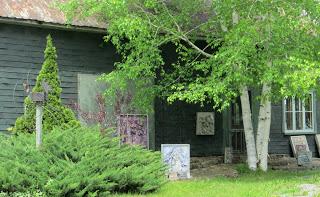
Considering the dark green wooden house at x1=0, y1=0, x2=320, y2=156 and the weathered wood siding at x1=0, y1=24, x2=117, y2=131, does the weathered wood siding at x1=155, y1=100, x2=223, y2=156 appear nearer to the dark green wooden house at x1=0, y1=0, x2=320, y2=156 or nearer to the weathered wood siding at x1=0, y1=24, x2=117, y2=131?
the dark green wooden house at x1=0, y1=0, x2=320, y2=156

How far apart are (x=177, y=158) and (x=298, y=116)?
27.3 feet

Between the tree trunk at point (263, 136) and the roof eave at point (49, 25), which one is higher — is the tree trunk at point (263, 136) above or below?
below

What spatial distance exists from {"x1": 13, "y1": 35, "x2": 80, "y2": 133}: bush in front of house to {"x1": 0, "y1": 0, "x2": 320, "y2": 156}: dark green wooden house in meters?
1.01

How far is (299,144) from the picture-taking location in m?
19.7

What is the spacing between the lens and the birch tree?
12.1 meters

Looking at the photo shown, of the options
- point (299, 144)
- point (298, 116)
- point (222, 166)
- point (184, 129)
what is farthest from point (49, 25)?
point (298, 116)

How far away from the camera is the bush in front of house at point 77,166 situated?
8.63 m

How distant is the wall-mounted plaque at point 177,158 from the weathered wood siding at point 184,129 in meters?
2.78

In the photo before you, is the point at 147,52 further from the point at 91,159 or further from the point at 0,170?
the point at 0,170

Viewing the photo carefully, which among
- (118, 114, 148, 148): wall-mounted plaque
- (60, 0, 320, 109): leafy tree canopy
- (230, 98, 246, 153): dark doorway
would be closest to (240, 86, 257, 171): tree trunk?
(60, 0, 320, 109): leafy tree canopy

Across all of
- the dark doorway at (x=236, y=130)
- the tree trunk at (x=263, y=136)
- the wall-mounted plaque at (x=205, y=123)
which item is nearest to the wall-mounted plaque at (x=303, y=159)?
the dark doorway at (x=236, y=130)

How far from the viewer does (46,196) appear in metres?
8.59

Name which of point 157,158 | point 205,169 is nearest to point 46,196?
point 157,158

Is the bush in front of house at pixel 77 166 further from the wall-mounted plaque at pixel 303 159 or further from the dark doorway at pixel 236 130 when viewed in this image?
the wall-mounted plaque at pixel 303 159
